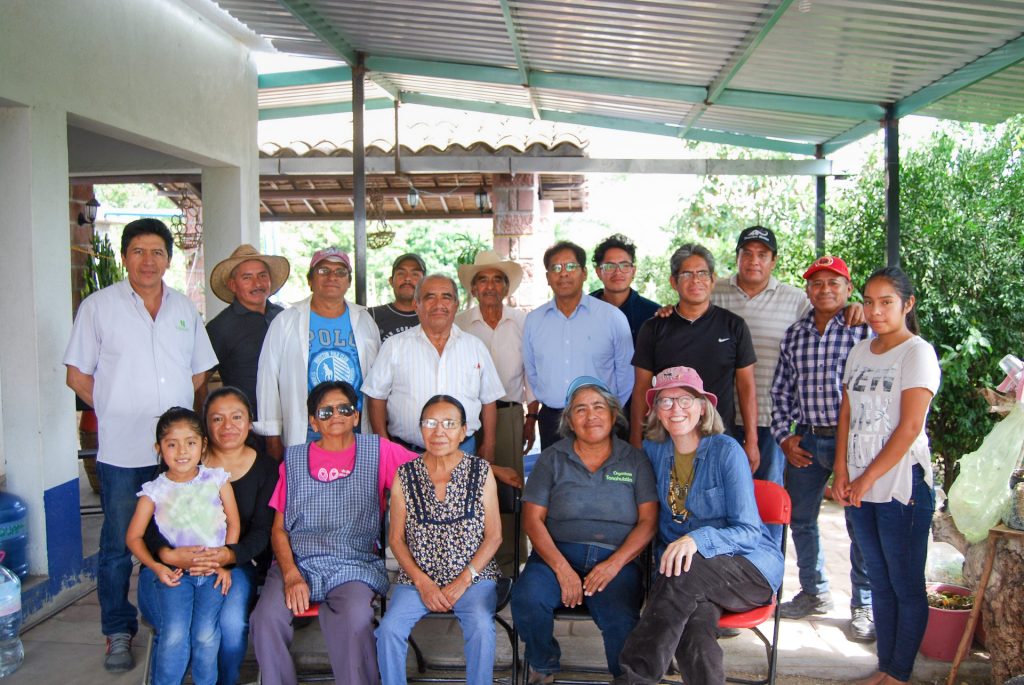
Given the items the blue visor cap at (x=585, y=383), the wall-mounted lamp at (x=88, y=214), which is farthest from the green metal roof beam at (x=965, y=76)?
the wall-mounted lamp at (x=88, y=214)

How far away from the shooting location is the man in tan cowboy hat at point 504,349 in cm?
437

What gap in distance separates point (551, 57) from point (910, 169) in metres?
2.74

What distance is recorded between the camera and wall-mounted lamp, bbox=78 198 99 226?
7.12 m

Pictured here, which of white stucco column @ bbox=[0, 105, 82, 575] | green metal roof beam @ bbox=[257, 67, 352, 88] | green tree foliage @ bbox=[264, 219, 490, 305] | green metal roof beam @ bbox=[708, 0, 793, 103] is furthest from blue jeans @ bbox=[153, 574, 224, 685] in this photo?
green tree foliage @ bbox=[264, 219, 490, 305]

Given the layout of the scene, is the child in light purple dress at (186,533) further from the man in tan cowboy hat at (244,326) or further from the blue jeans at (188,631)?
the man in tan cowboy hat at (244,326)

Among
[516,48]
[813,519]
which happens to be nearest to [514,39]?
[516,48]

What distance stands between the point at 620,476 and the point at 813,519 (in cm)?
126

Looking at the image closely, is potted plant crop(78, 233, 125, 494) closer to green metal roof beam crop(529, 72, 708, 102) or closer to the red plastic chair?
green metal roof beam crop(529, 72, 708, 102)

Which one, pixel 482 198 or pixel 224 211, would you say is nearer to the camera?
pixel 224 211

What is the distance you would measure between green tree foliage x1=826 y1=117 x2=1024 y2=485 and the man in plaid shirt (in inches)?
85.6

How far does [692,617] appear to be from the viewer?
3.02 m

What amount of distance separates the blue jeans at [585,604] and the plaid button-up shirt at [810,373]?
3.53 ft

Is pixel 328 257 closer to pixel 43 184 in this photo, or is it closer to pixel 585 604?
pixel 43 184

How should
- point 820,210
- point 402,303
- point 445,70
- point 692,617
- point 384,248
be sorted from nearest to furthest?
point 692,617 < point 402,303 < point 445,70 < point 820,210 < point 384,248
